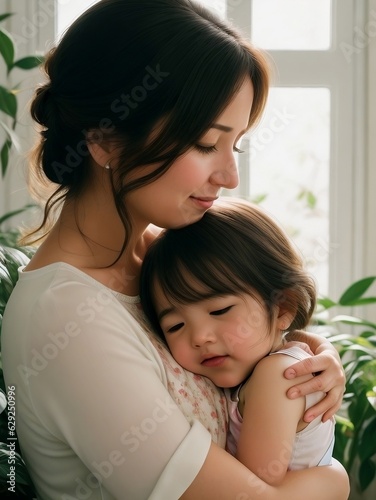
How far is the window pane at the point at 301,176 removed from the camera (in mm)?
2904

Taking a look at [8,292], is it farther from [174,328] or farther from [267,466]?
[267,466]

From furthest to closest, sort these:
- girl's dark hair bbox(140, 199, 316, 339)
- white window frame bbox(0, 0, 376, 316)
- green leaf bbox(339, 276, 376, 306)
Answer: white window frame bbox(0, 0, 376, 316), green leaf bbox(339, 276, 376, 306), girl's dark hair bbox(140, 199, 316, 339)

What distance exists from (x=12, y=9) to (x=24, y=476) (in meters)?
1.93

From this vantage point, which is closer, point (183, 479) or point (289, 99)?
point (183, 479)

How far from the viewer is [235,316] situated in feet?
4.19

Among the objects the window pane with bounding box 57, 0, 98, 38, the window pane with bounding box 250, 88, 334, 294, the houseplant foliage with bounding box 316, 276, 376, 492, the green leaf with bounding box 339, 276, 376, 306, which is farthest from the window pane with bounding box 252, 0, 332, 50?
the houseplant foliage with bounding box 316, 276, 376, 492

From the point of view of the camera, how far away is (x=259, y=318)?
1294 mm

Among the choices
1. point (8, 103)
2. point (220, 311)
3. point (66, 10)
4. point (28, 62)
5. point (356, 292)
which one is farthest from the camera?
point (66, 10)

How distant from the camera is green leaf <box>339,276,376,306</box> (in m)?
2.44

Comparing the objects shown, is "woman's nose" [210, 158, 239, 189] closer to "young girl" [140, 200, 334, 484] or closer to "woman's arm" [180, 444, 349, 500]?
"young girl" [140, 200, 334, 484]

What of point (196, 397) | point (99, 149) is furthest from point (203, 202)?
point (196, 397)

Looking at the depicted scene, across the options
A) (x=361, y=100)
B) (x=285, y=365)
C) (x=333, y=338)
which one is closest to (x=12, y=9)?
(x=361, y=100)

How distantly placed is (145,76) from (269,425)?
0.57 meters

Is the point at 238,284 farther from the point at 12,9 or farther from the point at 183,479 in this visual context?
the point at 12,9
